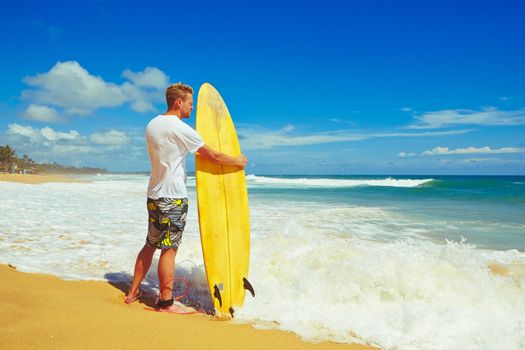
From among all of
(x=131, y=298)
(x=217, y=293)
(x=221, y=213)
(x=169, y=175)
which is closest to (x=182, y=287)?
(x=131, y=298)

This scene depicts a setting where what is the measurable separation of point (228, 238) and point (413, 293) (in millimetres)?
1615

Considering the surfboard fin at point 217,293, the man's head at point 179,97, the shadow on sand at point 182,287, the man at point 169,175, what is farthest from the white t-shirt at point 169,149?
the shadow on sand at point 182,287

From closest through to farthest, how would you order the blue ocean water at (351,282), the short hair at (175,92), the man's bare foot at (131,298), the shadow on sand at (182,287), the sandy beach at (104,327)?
the sandy beach at (104,327) < the blue ocean water at (351,282) < the short hair at (175,92) < the man's bare foot at (131,298) < the shadow on sand at (182,287)

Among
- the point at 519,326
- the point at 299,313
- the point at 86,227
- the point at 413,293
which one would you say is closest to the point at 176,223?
the point at 299,313

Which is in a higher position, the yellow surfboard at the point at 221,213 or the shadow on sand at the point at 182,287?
the yellow surfboard at the point at 221,213

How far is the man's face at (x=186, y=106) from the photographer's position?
2.87 meters

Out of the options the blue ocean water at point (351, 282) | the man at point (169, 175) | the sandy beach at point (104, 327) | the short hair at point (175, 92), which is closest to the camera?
the sandy beach at point (104, 327)

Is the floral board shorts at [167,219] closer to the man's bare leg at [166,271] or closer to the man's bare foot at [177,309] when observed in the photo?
the man's bare leg at [166,271]

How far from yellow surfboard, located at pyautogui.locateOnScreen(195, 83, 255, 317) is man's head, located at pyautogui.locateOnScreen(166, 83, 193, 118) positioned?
1.01ft

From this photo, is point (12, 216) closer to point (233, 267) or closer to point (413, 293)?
point (233, 267)

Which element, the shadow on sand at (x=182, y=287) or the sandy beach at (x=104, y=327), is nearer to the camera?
the sandy beach at (x=104, y=327)

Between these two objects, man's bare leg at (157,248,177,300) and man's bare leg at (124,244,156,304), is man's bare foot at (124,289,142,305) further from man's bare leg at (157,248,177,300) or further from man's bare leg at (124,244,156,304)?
man's bare leg at (157,248,177,300)

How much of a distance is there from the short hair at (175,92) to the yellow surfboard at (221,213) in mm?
357

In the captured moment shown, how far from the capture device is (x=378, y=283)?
3225 mm
